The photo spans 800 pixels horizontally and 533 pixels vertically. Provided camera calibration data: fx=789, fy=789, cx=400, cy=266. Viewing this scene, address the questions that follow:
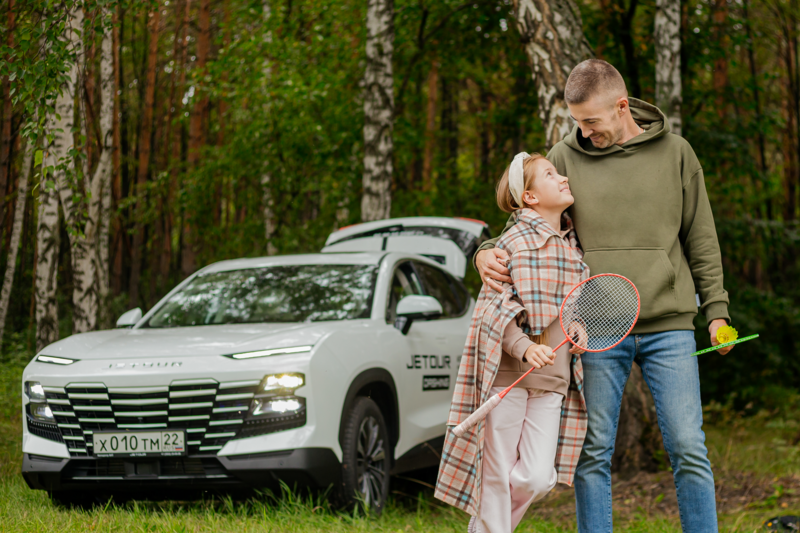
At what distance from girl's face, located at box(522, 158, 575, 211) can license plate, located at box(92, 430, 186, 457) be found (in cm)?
225

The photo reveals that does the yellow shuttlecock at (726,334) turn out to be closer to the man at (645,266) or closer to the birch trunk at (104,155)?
the man at (645,266)

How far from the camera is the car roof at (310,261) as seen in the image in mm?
5613

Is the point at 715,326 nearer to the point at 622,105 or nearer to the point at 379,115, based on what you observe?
the point at 622,105

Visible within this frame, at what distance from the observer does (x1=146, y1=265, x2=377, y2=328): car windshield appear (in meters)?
5.15

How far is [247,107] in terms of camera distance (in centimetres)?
1305

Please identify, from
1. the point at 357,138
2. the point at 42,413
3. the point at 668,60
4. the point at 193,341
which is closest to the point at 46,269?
the point at 357,138

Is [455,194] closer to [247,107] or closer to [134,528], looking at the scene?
[247,107]

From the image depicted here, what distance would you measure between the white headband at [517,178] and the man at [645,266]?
8.2 inches

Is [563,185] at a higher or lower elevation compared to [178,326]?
higher

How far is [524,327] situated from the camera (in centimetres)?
303

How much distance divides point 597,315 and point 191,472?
2.36 m

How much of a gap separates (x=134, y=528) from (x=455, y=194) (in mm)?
10622

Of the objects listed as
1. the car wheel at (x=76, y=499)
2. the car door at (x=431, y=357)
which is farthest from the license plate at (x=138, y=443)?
the car door at (x=431, y=357)

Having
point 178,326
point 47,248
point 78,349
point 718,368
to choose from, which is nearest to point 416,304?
point 178,326
